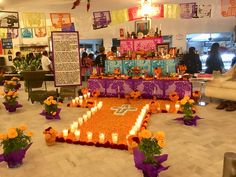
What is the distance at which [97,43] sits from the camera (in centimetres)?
1272

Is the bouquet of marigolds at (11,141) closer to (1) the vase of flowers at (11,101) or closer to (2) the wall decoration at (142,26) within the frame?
(1) the vase of flowers at (11,101)

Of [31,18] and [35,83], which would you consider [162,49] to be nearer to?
[35,83]

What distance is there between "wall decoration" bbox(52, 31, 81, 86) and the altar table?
654mm

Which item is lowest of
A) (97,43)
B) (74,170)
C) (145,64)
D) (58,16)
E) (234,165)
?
(74,170)

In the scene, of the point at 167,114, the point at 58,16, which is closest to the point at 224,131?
the point at 167,114

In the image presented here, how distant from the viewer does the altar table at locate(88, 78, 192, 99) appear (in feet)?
21.2

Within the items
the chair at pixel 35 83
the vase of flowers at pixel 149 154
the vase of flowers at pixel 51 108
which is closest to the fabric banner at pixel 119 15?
the chair at pixel 35 83

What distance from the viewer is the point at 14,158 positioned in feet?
11.0

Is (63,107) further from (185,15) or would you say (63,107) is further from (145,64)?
(185,15)

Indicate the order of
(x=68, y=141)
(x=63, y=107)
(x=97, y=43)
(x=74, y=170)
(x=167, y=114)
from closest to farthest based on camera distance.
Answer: (x=74, y=170) < (x=68, y=141) < (x=167, y=114) < (x=63, y=107) < (x=97, y=43)

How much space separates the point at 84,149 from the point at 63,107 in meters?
2.68

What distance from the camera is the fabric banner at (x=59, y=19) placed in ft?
32.6

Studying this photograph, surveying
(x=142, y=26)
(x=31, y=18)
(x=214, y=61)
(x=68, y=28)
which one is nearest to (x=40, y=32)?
(x=68, y=28)

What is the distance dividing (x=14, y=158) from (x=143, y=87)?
13.6ft
